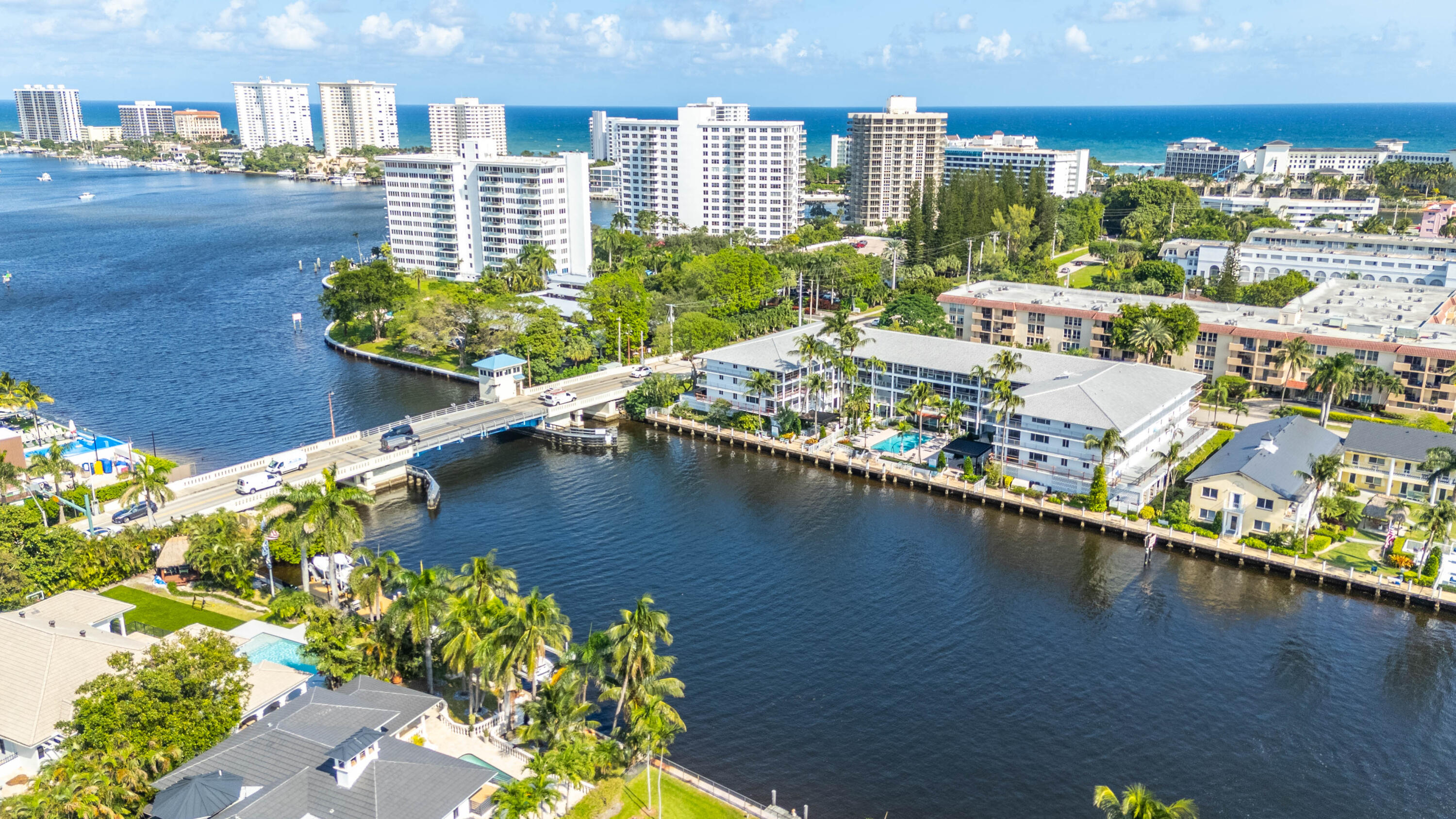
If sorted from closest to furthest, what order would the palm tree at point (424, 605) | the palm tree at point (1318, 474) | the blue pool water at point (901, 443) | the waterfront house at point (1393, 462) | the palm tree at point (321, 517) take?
the palm tree at point (424, 605)
the palm tree at point (321, 517)
the palm tree at point (1318, 474)
the waterfront house at point (1393, 462)
the blue pool water at point (901, 443)

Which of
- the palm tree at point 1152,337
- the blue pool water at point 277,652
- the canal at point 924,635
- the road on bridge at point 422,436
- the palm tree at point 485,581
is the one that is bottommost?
the canal at point 924,635

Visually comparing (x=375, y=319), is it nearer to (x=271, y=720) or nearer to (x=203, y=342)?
(x=203, y=342)

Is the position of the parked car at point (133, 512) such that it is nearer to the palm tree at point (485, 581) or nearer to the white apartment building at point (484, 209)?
the palm tree at point (485, 581)

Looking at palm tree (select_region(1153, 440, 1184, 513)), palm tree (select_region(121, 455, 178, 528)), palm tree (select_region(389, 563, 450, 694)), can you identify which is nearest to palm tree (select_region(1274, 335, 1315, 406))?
palm tree (select_region(1153, 440, 1184, 513))

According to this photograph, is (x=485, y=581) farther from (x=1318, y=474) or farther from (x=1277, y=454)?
(x=1277, y=454)

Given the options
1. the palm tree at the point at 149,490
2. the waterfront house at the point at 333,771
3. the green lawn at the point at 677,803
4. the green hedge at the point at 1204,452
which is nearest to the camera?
the waterfront house at the point at 333,771

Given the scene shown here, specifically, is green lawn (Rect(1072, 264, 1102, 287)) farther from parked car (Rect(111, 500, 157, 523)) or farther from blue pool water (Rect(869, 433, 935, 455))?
parked car (Rect(111, 500, 157, 523))

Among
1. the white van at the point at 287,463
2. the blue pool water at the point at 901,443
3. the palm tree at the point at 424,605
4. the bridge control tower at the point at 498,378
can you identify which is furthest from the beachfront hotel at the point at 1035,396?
the palm tree at the point at 424,605

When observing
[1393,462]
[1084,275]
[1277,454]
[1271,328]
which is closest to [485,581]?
[1277,454]
